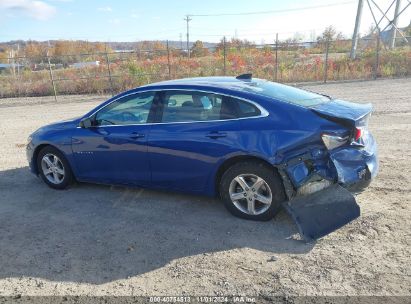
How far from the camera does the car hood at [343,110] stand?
4.21 metres

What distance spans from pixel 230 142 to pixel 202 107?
0.63 meters

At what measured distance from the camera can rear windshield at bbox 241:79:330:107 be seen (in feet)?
14.9

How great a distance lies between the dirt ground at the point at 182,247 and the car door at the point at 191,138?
18.4 inches

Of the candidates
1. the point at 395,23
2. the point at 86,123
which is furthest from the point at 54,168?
A: the point at 395,23

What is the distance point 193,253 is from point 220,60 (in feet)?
60.7

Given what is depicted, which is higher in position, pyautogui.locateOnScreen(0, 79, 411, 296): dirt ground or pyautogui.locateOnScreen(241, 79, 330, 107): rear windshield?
pyautogui.locateOnScreen(241, 79, 330, 107): rear windshield

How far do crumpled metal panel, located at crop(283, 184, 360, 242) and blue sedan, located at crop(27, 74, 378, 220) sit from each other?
82 mm

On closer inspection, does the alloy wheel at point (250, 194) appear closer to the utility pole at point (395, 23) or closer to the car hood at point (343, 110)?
the car hood at point (343, 110)

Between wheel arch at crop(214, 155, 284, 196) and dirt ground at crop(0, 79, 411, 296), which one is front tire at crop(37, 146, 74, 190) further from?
wheel arch at crop(214, 155, 284, 196)

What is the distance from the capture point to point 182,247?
406cm

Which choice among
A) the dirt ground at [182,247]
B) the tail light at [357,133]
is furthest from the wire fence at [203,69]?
the tail light at [357,133]

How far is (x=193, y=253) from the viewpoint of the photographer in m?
3.93

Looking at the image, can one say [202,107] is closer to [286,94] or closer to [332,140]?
[286,94]

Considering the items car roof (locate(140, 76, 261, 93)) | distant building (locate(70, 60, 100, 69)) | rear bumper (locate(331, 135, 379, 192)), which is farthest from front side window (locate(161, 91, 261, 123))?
distant building (locate(70, 60, 100, 69))
